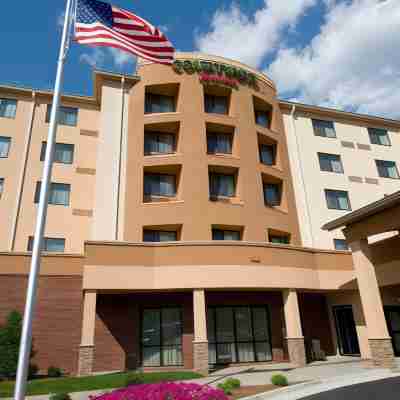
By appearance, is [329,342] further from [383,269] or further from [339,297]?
[383,269]

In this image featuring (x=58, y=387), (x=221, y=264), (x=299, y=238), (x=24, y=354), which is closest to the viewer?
(x=24, y=354)

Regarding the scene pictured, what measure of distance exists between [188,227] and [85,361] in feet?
31.2

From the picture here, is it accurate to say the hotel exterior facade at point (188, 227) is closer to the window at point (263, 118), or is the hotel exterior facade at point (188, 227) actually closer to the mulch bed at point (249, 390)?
the window at point (263, 118)

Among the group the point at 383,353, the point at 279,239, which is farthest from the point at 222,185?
the point at 383,353

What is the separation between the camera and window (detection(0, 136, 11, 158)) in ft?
87.4

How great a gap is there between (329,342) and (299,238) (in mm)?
7208

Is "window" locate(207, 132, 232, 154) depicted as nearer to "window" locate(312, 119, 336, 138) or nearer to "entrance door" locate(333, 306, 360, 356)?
"window" locate(312, 119, 336, 138)

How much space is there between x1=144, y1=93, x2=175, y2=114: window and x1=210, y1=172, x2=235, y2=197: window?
6.48 metres

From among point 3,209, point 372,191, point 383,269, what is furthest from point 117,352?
point 372,191

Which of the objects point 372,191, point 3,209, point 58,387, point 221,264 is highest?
point 372,191

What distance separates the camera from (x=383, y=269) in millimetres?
21672

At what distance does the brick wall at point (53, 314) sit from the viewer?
21250mm

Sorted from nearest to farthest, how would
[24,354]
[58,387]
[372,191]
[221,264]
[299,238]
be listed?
[24,354]
[58,387]
[221,264]
[299,238]
[372,191]

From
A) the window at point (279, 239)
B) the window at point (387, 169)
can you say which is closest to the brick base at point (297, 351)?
the window at point (279, 239)
